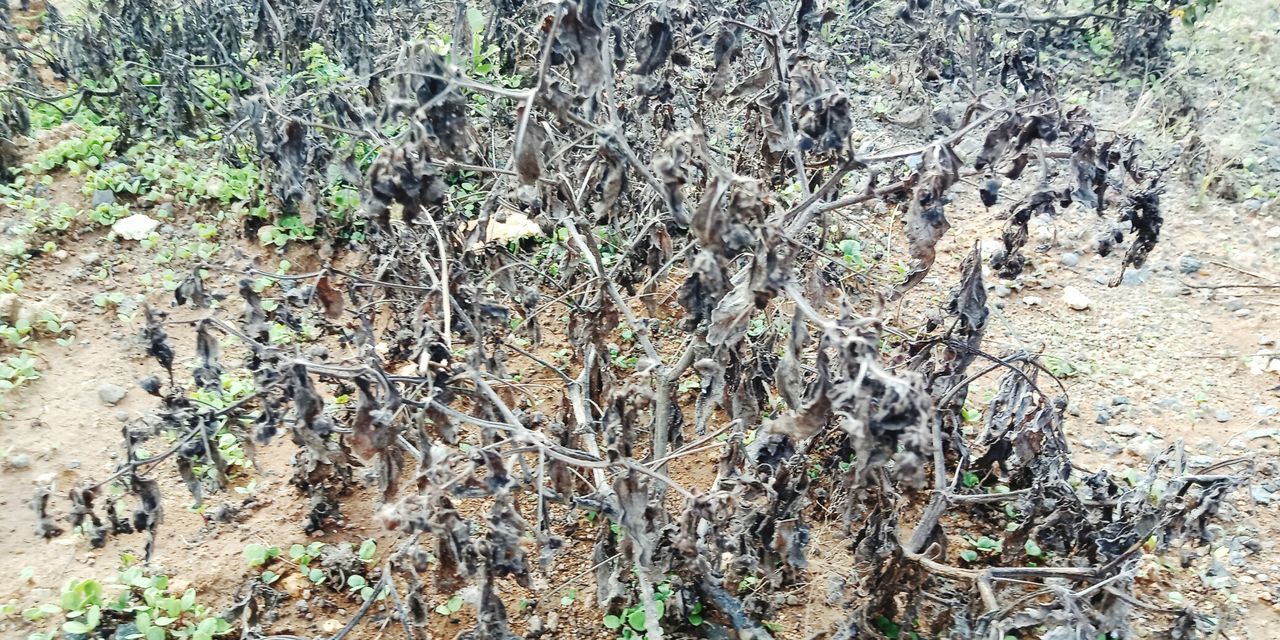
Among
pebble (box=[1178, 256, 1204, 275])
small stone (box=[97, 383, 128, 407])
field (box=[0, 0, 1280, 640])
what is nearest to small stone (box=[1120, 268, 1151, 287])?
field (box=[0, 0, 1280, 640])

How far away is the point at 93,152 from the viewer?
4215 millimetres

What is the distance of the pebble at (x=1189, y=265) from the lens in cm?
412

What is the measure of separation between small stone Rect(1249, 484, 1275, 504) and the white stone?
4.40m

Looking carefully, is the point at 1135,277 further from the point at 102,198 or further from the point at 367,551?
the point at 102,198

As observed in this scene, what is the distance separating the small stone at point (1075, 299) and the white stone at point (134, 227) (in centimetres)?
405

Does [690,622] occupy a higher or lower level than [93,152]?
lower

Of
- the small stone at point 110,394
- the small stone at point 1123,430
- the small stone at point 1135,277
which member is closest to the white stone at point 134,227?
the small stone at point 110,394

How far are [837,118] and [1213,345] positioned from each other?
9.23 feet

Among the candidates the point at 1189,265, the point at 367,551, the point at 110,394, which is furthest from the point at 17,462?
the point at 1189,265

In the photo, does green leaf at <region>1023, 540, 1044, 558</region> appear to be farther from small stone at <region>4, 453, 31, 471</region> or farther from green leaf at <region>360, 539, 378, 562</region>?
small stone at <region>4, 453, 31, 471</region>

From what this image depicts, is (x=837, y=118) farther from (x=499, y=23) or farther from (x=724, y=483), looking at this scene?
(x=499, y=23)

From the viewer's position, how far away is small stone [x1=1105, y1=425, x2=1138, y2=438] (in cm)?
332

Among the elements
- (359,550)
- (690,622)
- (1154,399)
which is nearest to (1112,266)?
(1154,399)

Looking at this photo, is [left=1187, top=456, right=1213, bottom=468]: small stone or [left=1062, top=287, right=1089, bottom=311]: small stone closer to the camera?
[left=1187, top=456, right=1213, bottom=468]: small stone
